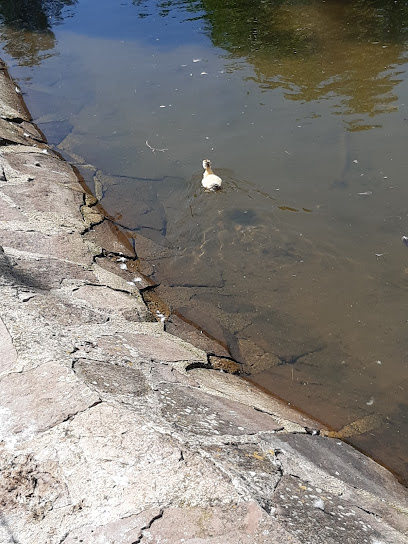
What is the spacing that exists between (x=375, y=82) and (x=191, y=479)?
28.5 ft

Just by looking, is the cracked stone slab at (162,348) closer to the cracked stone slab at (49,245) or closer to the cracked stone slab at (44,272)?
the cracked stone slab at (44,272)

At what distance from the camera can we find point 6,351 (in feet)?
11.4

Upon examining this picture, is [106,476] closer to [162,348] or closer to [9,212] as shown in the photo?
[162,348]

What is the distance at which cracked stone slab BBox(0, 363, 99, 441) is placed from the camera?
2904mm

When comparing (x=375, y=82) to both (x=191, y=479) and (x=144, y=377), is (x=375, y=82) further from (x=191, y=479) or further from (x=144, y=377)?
(x=191, y=479)

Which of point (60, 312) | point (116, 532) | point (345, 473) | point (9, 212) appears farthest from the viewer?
point (9, 212)

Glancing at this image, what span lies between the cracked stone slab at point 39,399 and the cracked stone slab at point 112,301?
1571 millimetres

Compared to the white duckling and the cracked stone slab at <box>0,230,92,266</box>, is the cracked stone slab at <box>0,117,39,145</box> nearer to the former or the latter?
the white duckling

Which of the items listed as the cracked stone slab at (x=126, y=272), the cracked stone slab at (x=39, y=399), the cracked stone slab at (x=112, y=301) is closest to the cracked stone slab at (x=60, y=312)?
the cracked stone slab at (x=112, y=301)

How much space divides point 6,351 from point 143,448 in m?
1.19

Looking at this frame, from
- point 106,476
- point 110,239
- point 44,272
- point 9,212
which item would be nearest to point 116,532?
point 106,476

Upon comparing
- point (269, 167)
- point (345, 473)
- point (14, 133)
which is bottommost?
point (269, 167)

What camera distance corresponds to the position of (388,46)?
10.9 m

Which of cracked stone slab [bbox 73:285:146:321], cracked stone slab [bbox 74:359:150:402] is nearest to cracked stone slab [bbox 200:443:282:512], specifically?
cracked stone slab [bbox 74:359:150:402]
